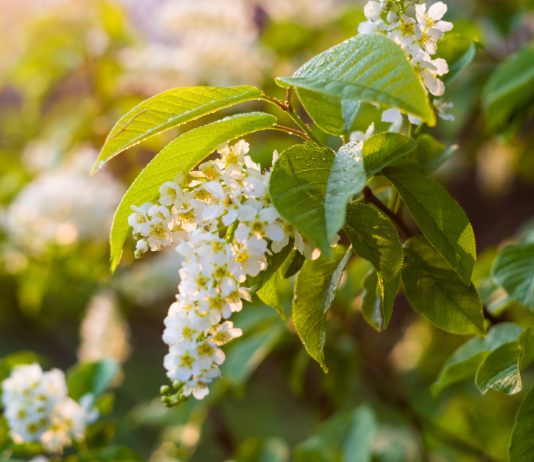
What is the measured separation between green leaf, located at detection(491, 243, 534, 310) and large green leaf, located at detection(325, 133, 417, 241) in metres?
0.25

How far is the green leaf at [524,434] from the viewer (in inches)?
23.5

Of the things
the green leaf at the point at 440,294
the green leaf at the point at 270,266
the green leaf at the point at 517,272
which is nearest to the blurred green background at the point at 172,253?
the green leaf at the point at 517,272

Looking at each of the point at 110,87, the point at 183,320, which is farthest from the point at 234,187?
the point at 110,87

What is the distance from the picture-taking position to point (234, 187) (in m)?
0.53

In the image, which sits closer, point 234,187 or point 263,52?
point 234,187

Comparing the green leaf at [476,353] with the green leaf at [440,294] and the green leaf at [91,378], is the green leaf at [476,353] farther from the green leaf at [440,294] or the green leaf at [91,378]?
the green leaf at [91,378]

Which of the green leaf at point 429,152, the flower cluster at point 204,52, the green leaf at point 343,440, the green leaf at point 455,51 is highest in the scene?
the green leaf at point 455,51

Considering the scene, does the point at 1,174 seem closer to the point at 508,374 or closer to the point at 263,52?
the point at 263,52

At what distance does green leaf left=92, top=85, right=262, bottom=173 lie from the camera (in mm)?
519

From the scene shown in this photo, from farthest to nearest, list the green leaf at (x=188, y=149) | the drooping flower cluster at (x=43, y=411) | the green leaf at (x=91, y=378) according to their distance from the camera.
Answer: the green leaf at (x=91, y=378)
the drooping flower cluster at (x=43, y=411)
the green leaf at (x=188, y=149)

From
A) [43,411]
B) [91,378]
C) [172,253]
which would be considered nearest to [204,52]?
[172,253]

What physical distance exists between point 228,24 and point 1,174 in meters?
0.81

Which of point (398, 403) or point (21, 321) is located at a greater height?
point (398, 403)

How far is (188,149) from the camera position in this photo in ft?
1.78
